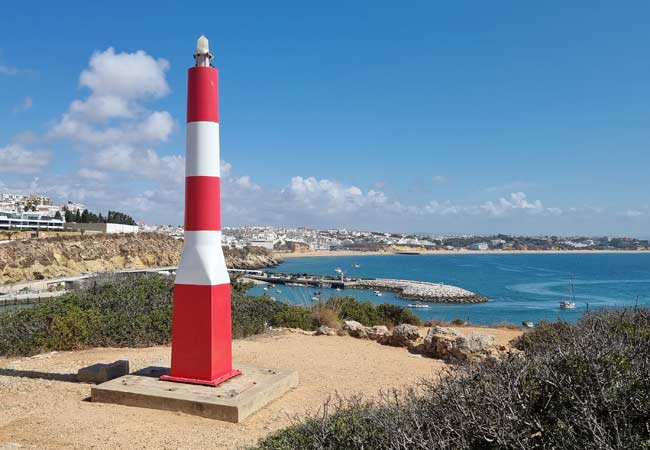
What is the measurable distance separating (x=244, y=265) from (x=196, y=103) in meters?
91.7

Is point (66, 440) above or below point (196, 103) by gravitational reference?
below

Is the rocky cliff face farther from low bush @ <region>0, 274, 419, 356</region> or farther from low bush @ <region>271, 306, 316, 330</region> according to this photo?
low bush @ <region>271, 306, 316, 330</region>

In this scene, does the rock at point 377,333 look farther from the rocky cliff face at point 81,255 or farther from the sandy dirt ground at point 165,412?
the rocky cliff face at point 81,255

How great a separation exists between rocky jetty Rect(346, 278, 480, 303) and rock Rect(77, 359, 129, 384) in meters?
47.8

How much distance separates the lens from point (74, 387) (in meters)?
7.97

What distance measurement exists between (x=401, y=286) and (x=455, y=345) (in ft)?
181

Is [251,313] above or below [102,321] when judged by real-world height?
below

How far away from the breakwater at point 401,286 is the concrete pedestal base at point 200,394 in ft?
157

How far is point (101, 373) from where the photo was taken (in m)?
8.16

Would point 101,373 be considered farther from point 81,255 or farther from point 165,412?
point 81,255

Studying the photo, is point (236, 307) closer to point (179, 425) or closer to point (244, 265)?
point (179, 425)

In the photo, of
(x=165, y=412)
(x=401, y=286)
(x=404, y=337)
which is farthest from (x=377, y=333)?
(x=401, y=286)

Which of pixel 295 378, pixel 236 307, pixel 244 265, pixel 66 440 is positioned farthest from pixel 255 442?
pixel 244 265

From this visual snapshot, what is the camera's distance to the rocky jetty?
5366 cm
